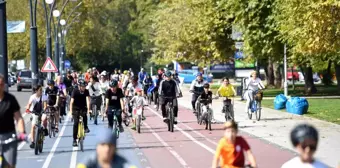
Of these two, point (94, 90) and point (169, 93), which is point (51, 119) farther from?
point (94, 90)

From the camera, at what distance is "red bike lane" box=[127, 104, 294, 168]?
55.5 ft

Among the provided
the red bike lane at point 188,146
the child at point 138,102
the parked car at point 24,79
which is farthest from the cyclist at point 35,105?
the parked car at point 24,79

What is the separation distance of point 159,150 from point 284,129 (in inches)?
258

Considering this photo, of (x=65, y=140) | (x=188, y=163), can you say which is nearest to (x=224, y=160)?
(x=188, y=163)

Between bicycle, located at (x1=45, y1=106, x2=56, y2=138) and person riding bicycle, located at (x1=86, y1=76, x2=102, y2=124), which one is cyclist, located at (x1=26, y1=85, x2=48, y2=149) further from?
person riding bicycle, located at (x1=86, y1=76, x2=102, y2=124)

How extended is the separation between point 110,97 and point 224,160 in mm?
12529

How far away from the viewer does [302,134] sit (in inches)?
264

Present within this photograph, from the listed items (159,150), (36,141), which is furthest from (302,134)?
(36,141)

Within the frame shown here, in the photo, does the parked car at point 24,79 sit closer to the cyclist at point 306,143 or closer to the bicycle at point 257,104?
the bicycle at point 257,104

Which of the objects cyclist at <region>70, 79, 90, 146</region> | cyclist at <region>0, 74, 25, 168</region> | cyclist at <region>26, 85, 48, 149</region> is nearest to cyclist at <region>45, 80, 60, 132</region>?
cyclist at <region>70, 79, 90, 146</region>

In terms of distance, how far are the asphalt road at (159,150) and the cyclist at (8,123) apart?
296 cm

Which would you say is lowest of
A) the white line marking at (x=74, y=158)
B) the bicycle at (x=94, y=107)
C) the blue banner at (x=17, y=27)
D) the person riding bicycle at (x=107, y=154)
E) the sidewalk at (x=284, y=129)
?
the white line marking at (x=74, y=158)

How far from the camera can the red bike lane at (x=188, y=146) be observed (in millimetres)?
16922

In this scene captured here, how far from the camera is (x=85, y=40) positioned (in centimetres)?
8338
